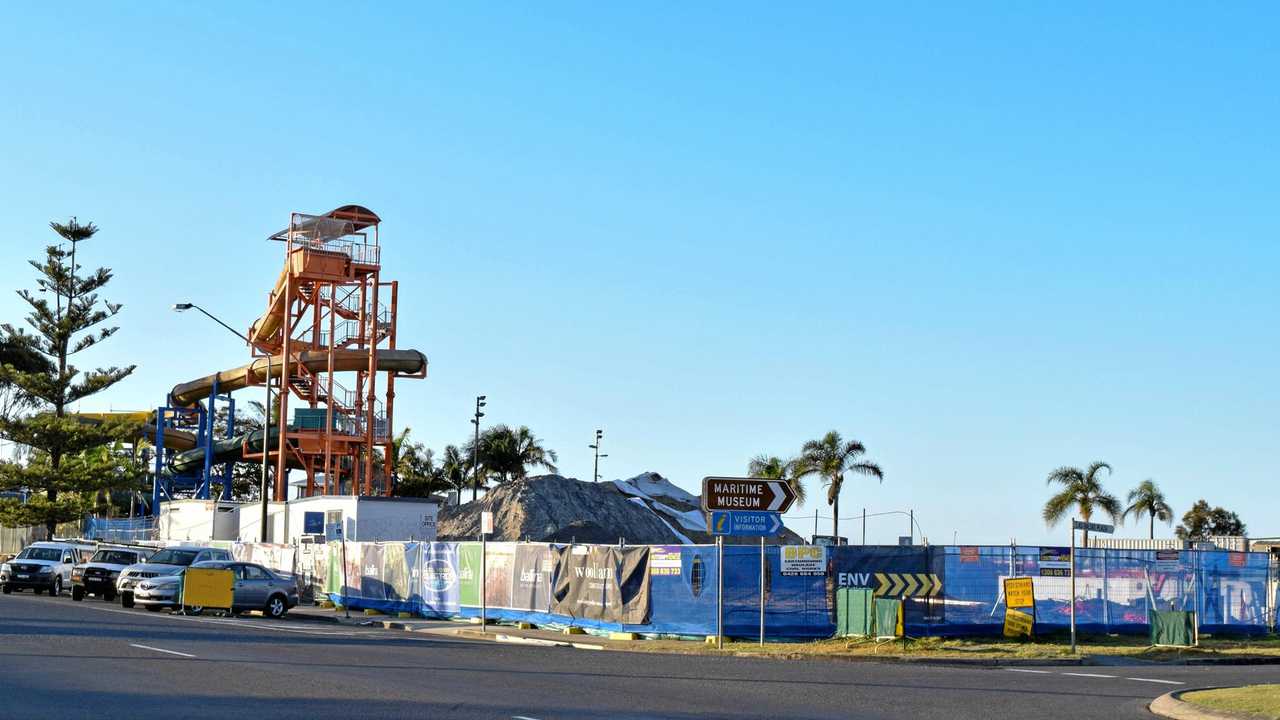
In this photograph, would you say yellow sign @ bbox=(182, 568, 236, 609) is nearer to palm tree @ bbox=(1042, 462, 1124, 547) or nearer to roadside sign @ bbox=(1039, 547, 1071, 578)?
roadside sign @ bbox=(1039, 547, 1071, 578)

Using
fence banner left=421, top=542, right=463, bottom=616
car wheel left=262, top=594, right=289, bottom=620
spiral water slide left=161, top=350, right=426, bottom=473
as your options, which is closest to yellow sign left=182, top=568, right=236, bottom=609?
car wheel left=262, top=594, right=289, bottom=620

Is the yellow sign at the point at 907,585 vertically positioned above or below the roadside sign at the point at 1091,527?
below

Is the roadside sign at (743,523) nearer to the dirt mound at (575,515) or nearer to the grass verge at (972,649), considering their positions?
the grass verge at (972,649)

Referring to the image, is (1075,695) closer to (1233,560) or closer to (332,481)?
(1233,560)

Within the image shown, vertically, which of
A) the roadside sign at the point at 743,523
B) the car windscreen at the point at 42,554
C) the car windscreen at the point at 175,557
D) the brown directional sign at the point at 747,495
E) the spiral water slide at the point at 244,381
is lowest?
the car windscreen at the point at 42,554

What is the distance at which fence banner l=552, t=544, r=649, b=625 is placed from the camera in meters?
28.3

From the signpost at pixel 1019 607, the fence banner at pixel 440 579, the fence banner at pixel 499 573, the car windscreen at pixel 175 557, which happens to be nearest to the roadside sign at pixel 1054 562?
the signpost at pixel 1019 607

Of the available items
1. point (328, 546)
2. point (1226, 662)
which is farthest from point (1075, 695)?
point (328, 546)

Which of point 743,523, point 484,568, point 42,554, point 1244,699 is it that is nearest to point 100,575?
point 42,554

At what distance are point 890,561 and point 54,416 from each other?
4888 cm

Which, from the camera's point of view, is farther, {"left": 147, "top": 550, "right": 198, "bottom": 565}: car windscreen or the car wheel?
{"left": 147, "top": 550, "right": 198, "bottom": 565}: car windscreen

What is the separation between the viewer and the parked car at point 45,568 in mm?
43469

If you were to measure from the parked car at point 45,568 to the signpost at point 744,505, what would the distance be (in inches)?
1028

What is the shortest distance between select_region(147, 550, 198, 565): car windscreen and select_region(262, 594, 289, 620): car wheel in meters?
3.83
